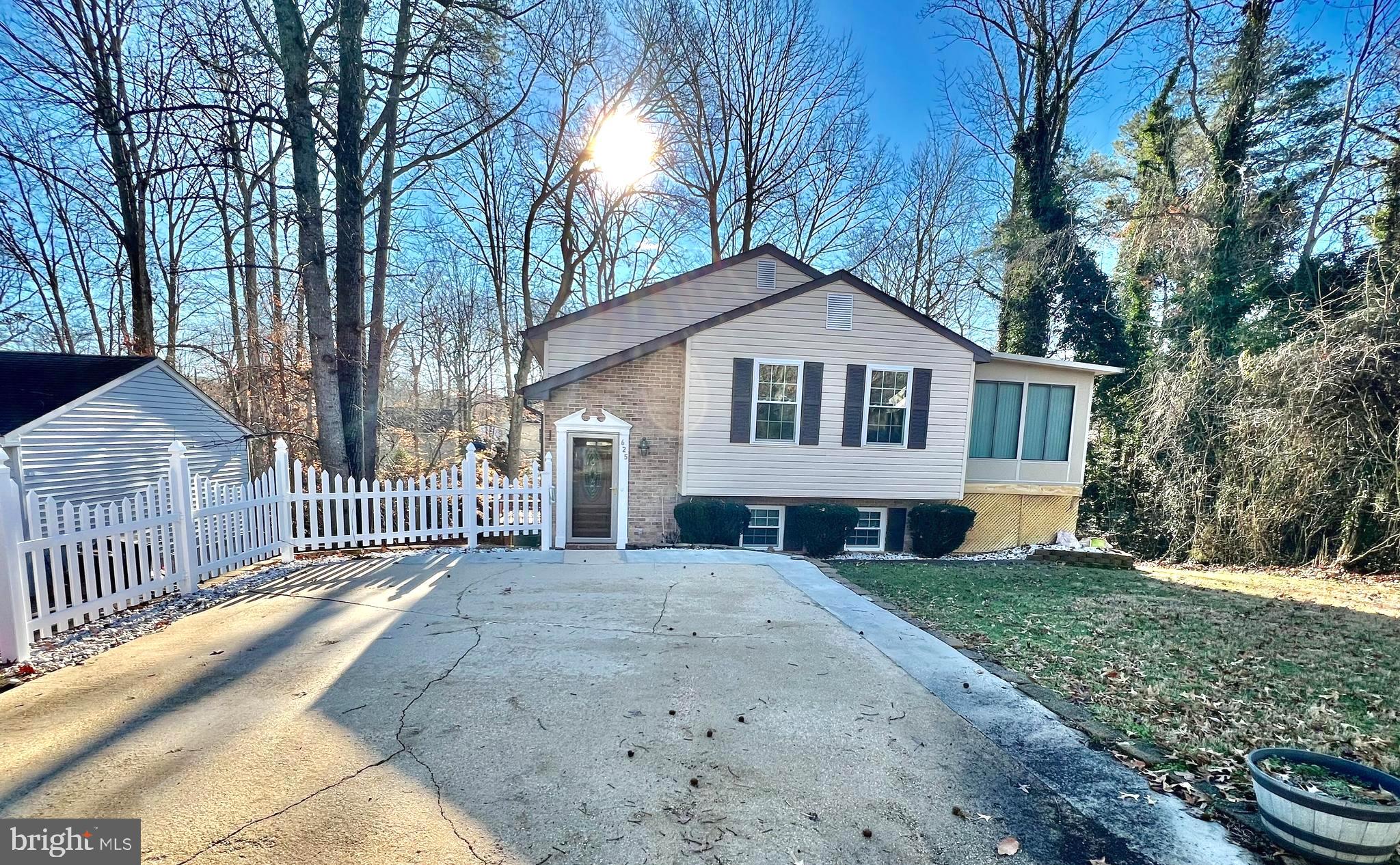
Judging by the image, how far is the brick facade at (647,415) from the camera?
32.3 feet

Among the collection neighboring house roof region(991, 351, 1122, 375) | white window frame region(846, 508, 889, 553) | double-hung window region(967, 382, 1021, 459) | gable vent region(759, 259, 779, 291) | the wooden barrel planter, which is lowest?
white window frame region(846, 508, 889, 553)

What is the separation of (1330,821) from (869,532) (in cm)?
922

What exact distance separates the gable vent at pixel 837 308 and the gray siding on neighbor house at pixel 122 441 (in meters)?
Result: 9.97

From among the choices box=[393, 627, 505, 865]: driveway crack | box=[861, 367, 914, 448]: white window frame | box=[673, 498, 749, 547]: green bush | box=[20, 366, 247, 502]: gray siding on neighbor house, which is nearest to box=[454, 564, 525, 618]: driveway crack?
box=[393, 627, 505, 865]: driveway crack

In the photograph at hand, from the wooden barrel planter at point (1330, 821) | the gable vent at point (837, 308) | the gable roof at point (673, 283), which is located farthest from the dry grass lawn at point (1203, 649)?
the gable roof at point (673, 283)

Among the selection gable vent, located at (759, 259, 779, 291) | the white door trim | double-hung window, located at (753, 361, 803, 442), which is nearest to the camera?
the white door trim

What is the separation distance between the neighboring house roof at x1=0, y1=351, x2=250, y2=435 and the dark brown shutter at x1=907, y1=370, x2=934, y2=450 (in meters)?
15.2

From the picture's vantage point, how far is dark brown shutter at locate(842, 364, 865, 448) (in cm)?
1025

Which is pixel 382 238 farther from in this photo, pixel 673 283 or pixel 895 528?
pixel 895 528

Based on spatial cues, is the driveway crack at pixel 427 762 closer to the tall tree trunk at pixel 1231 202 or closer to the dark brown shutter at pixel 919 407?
the dark brown shutter at pixel 919 407

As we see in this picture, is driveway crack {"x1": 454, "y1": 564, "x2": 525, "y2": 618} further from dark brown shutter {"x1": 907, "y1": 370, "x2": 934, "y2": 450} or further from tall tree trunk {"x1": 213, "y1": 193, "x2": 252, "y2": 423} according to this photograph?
tall tree trunk {"x1": 213, "y1": 193, "x2": 252, "y2": 423}

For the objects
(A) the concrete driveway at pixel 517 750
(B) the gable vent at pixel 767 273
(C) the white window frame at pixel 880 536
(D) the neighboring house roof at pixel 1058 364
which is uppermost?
(B) the gable vent at pixel 767 273

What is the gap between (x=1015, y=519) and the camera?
1189 centimetres

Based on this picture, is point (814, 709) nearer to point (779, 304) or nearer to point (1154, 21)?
point (779, 304)
